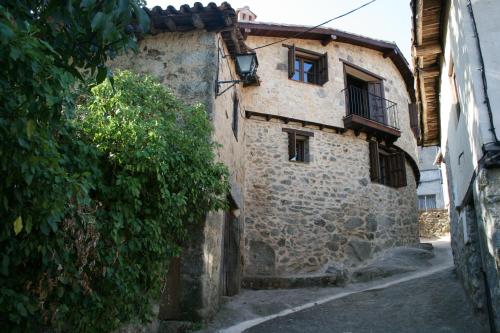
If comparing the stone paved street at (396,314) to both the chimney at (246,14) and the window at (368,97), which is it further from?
the chimney at (246,14)

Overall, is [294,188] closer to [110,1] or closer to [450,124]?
[450,124]

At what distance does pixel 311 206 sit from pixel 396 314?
14.4 ft

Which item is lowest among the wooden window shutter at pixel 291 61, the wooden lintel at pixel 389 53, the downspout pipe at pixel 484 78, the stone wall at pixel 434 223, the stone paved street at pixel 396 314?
the stone paved street at pixel 396 314

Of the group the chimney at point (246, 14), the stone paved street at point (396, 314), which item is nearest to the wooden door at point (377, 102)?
the stone paved street at point (396, 314)

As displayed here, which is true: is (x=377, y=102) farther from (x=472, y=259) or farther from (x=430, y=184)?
(x=430, y=184)

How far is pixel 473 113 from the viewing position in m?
5.18

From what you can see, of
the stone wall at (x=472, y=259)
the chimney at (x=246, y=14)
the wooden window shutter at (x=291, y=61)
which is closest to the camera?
the stone wall at (x=472, y=259)

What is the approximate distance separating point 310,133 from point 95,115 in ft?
24.9

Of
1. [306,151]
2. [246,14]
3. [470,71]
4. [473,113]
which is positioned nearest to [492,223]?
[473,113]

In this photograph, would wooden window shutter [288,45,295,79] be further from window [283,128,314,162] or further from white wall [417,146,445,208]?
white wall [417,146,445,208]

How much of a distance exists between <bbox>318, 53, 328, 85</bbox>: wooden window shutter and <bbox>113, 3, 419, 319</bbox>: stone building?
1.3 inches

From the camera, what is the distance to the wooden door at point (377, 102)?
42.4 feet

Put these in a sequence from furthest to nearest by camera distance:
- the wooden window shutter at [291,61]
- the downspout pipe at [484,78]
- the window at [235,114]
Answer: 1. the wooden window shutter at [291,61]
2. the window at [235,114]
3. the downspout pipe at [484,78]

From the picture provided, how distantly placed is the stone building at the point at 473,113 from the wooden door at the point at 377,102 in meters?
4.98
